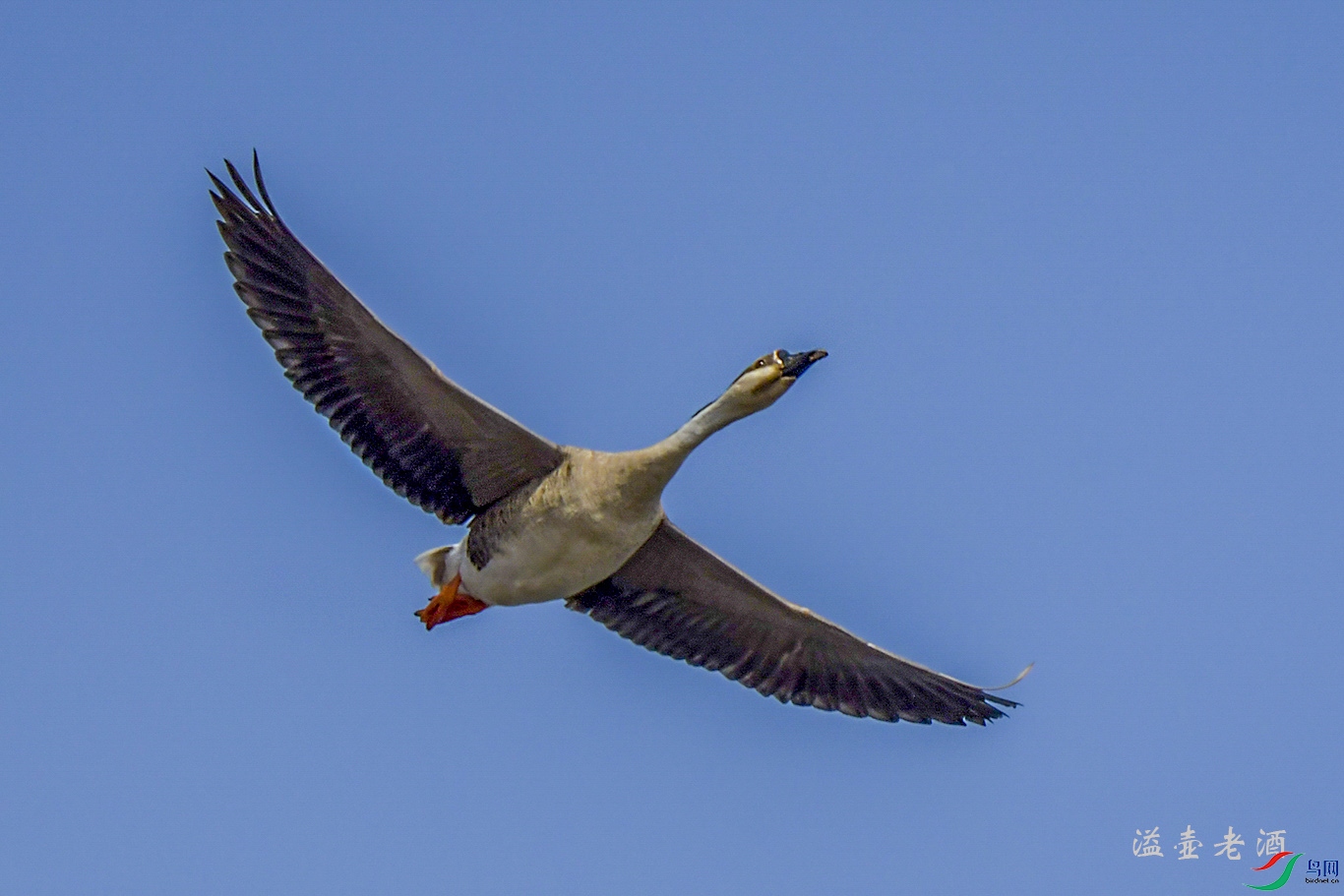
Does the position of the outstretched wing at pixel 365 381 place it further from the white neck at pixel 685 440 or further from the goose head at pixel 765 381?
the goose head at pixel 765 381

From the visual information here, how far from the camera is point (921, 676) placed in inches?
593

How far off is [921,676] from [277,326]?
696 cm

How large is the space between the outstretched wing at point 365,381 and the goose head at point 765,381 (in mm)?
1857

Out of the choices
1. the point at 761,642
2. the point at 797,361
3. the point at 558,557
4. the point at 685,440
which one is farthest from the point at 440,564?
the point at 797,361

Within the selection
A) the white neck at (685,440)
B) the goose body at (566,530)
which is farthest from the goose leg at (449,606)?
the white neck at (685,440)

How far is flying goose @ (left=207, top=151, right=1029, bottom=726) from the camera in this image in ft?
42.7

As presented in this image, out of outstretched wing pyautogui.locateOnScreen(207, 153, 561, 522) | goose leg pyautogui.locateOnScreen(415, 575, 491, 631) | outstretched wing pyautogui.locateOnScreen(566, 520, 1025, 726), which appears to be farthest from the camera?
outstretched wing pyautogui.locateOnScreen(566, 520, 1025, 726)

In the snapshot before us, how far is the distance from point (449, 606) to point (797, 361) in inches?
168

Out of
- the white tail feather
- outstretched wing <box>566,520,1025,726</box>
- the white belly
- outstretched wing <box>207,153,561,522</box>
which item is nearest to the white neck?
the white belly

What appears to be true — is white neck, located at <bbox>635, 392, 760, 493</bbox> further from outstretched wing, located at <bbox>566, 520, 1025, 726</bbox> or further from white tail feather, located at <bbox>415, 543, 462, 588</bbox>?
white tail feather, located at <bbox>415, 543, 462, 588</bbox>

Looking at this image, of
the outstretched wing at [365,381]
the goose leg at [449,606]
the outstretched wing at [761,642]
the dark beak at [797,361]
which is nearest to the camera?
the dark beak at [797,361]

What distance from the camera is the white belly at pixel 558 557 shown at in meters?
13.1

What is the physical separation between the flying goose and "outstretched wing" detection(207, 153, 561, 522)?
0.04ft

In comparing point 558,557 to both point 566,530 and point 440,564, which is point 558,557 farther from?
point 440,564
